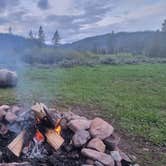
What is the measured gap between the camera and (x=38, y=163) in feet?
14.8

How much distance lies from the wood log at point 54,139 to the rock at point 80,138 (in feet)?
0.70

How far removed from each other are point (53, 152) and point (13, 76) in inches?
255

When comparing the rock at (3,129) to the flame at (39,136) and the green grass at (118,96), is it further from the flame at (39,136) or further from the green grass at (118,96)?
the green grass at (118,96)

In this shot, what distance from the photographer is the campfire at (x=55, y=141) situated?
4.61 m

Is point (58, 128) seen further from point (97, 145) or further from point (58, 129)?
point (97, 145)

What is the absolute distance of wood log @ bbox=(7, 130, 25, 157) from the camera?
470 centimetres

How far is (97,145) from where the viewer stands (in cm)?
479

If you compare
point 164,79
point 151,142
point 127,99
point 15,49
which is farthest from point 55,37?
point 151,142

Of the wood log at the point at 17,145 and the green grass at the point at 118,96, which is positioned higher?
the wood log at the point at 17,145

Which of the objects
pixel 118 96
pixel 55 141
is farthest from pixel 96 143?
pixel 118 96

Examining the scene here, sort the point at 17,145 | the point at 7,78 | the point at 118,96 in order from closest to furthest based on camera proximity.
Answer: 1. the point at 17,145
2. the point at 118,96
3. the point at 7,78

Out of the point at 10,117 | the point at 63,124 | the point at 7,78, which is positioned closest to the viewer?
the point at 63,124

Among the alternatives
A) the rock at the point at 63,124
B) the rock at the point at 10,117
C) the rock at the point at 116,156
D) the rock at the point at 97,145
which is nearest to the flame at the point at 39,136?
the rock at the point at 63,124

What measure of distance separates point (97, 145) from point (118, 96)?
526 centimetres
